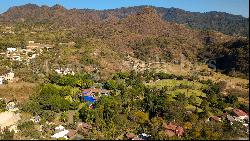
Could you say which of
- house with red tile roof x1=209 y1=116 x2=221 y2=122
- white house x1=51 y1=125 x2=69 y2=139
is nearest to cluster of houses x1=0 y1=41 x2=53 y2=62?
white house x1=51 y1=125 x2=69 y2=139

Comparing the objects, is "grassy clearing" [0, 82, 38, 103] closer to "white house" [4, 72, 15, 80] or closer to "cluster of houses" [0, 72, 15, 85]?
"cluster of houses" [0, 72, 15, 85]

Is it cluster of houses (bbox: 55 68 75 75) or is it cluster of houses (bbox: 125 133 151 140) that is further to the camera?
cluster of houses (bbox: 55 68 75 75)

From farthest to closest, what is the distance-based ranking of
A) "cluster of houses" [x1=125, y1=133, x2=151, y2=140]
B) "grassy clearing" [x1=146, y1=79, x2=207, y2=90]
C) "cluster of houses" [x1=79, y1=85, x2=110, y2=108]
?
"grassy clearing" [x1=146, y1=79, x2=207, y2=90] → "cluster of houses" [x1=79, y1=85, x2=110, y2=108] → "cluster of houses" [x1=125, y1=133, x2=151, y2=140]

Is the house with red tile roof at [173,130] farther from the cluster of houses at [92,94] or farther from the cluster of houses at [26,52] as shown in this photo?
the cluster of houses at [26,52]

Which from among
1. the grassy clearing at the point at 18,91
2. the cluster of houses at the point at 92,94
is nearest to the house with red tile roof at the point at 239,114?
the cluster of houses at the point at 92,94

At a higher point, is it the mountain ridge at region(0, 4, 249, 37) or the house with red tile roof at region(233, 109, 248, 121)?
the mountain ridge at region(0, 4, 249, 37)

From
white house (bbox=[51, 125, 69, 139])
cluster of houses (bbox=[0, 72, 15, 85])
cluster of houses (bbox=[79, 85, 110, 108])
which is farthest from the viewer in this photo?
cluster of houses (bbox=[0, 72, 15, 85])
